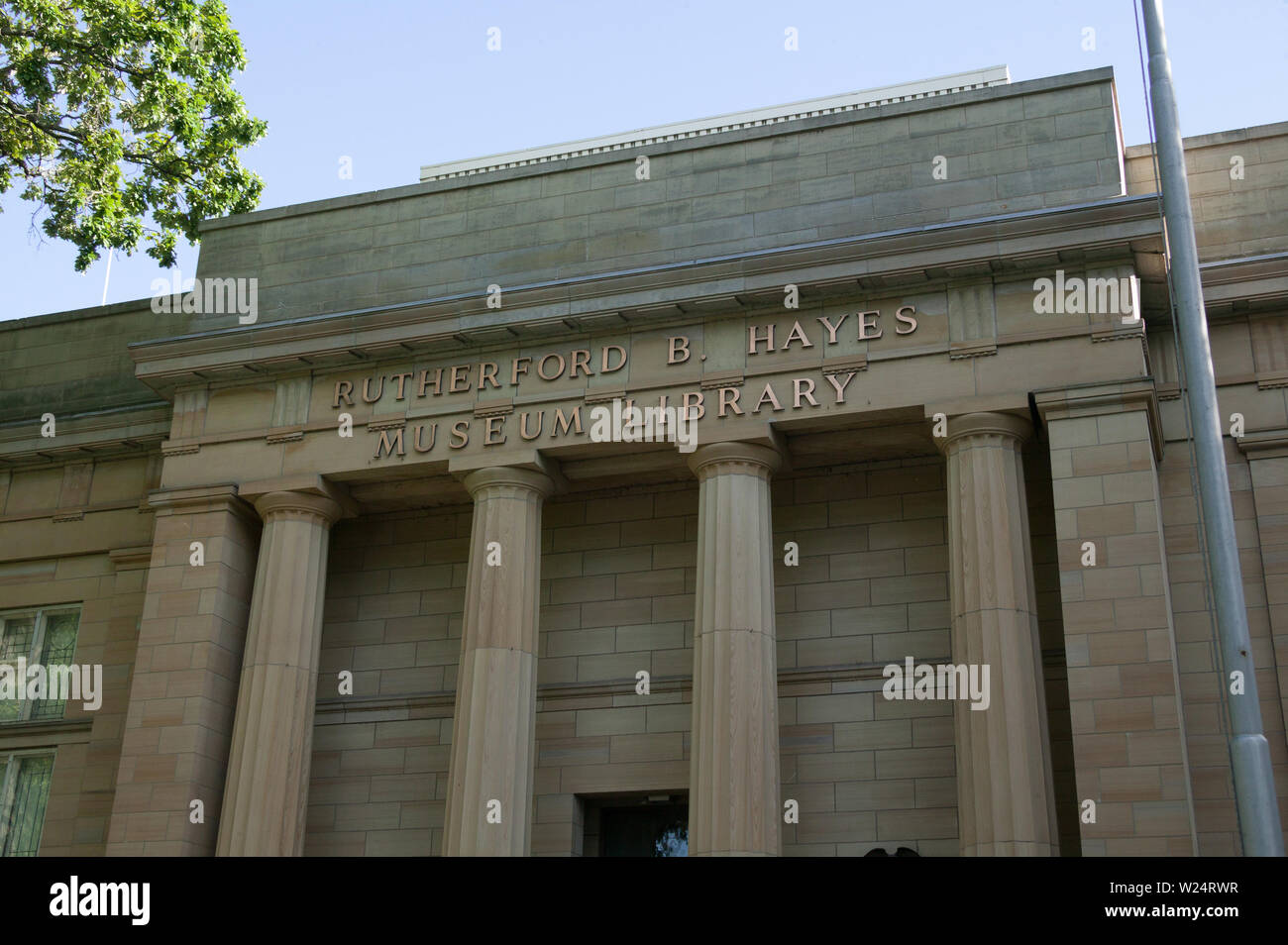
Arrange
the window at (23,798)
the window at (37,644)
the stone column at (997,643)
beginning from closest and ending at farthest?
the stone column at (997,643)
the window at (23,798)
the window at (37,644)

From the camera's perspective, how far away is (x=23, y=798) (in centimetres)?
2805

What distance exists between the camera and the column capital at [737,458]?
24016mm

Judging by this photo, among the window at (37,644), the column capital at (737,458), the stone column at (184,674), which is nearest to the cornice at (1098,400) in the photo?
the column capital at (737,458)

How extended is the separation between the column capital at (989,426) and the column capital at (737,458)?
3.03 m

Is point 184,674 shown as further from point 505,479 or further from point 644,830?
point 644,830

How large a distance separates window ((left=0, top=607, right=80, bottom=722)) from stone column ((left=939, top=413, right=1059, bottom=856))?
17.5 m

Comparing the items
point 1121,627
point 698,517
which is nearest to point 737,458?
point 698,517

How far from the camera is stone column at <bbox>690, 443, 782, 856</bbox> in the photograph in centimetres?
2184

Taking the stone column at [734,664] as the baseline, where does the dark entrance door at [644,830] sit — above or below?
below

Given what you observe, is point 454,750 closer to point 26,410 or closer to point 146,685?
point 146,685

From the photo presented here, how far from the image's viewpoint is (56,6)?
2609 centimetres

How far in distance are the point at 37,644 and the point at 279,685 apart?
736 centimetres

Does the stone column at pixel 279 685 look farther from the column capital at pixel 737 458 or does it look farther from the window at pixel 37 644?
the column capital at pixel 737 458

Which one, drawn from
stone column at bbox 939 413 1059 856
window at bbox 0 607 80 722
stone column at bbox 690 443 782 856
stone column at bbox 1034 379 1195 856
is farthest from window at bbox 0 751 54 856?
stone column at bbox 1034 379 1195 856
